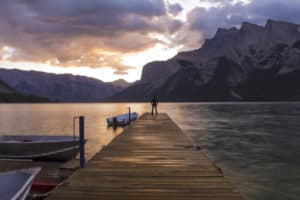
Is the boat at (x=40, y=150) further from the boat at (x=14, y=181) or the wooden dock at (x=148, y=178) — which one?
the boat at (x=14, y=181)

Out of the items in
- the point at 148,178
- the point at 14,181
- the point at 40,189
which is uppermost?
the point at 148,178

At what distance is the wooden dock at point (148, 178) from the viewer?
8758 mm

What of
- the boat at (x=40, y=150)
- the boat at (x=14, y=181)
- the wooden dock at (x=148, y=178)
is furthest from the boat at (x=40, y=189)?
the boat at (x=40, y=150)

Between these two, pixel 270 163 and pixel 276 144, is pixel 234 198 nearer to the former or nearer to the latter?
pixel 270 163

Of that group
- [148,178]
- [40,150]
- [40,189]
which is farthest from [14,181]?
[40,150]

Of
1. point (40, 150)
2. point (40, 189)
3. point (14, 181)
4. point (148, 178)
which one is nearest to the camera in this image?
point (148, 178)

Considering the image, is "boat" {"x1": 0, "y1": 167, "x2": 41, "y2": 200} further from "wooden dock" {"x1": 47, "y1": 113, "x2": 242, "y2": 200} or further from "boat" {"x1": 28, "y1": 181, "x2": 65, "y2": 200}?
"wooden dock" {"x1": 47, "y1": 113, "x2": 242, "y2": 200}

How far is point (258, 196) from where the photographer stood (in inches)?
757

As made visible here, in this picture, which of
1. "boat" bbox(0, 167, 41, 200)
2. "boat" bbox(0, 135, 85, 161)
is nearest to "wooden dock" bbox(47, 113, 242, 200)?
"boat" bbox(0, 167, 41, 200)

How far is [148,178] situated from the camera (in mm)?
10656

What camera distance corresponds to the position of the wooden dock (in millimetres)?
8758

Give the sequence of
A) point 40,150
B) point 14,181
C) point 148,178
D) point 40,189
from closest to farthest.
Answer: point 148,178, point 14,181, point 40,189, point 40,150

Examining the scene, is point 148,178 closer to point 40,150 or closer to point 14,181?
point 14,181

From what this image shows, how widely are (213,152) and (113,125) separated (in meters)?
33.3
